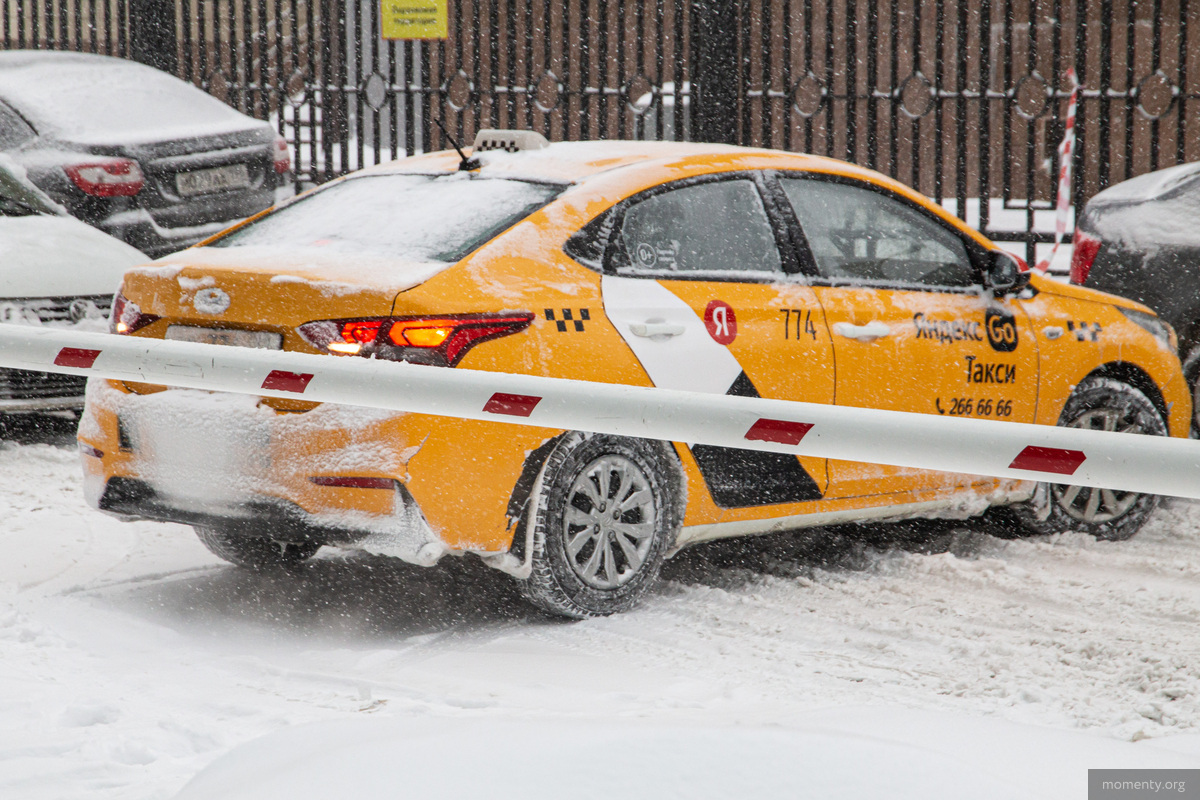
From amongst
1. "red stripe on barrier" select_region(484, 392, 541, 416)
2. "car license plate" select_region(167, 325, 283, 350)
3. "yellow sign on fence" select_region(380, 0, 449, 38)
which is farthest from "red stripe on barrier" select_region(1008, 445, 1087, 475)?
"yellow sign on fence" select_region(380, 0, 449, 38)

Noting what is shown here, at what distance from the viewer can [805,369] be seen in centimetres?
491

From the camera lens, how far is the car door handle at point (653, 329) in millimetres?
4566

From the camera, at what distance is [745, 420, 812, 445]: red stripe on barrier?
314 centimetres

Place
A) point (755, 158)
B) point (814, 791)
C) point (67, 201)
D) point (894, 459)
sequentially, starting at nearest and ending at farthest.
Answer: point (814, 791), point (894, 459), point (755, 158), point (67, 201)

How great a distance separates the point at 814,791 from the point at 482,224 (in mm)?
2560

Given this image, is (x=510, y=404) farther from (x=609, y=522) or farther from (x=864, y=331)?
(x=864, y=331)

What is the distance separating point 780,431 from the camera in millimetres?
3152

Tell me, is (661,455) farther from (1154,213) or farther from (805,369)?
(1154,213)

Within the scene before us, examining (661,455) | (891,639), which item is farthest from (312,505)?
(891,639)

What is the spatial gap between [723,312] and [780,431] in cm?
164

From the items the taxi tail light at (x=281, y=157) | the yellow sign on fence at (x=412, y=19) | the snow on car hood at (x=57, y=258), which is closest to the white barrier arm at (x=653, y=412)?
the snow on car hood at (x=57, y=258)

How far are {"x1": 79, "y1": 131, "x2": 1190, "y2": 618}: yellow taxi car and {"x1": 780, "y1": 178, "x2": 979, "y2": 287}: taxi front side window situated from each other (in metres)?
0.01

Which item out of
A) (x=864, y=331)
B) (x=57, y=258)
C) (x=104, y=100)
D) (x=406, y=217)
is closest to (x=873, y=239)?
(x=864, y=331)

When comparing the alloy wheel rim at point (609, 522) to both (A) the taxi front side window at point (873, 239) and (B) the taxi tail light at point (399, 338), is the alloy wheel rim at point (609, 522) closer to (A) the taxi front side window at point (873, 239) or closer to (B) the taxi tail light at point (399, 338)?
(B) the taxi tail light at point (399, 338)
